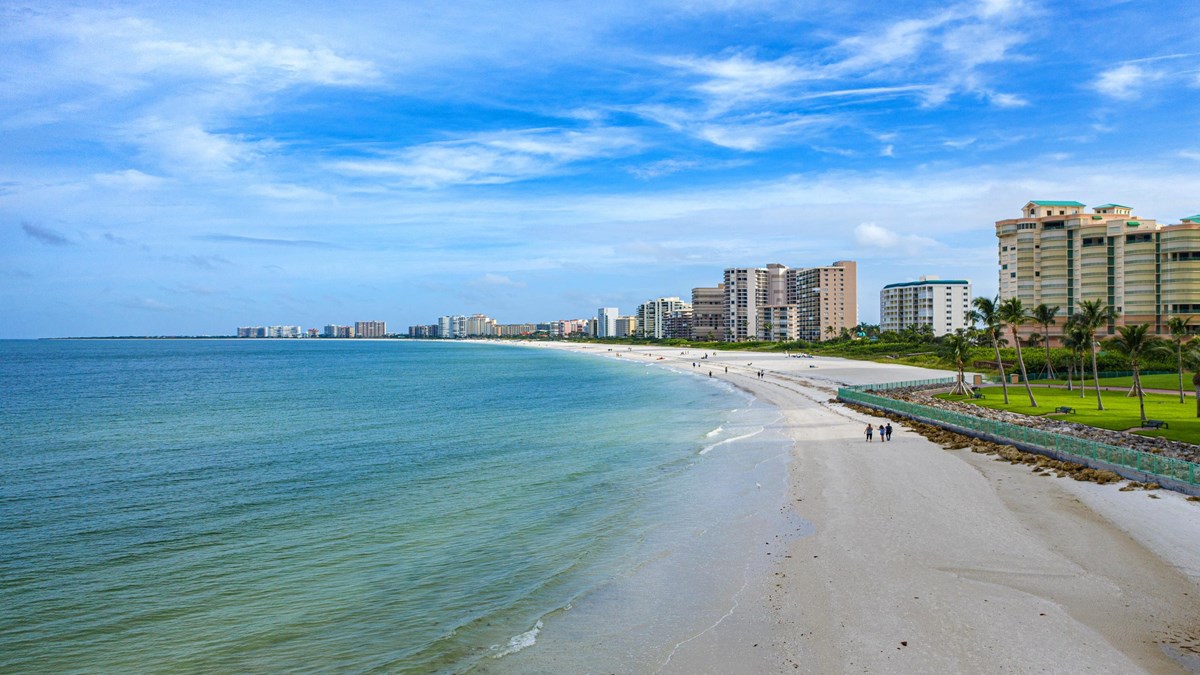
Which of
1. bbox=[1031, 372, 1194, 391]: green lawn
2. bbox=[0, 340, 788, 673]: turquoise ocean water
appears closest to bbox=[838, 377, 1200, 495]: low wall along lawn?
bbox=[0, 340, 788, 673]: turquoise ocean water

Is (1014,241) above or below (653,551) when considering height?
above

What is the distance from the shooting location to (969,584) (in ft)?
52.5

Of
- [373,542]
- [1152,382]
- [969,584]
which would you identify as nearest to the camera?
[969,584]

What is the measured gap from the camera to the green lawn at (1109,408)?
34444mm

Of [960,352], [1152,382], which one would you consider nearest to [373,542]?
[960,352]

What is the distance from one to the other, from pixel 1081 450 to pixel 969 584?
16978 mm

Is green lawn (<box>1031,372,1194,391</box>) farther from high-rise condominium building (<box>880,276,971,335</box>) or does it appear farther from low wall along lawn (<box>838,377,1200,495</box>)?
high-rise condominium building (<box>880,276,971,335</box>)

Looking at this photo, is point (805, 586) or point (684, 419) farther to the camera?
point (684, 419)

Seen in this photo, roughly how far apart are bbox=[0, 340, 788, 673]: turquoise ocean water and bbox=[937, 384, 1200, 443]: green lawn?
18295 millimetres

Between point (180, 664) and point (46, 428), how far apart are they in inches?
1841

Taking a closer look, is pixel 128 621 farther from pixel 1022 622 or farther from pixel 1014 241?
pixel 1014 241

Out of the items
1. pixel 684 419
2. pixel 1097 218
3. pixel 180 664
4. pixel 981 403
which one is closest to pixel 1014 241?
pixel 1097 218

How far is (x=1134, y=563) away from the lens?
55.7 feet

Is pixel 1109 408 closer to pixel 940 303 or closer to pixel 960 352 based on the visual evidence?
pixel 960 352
